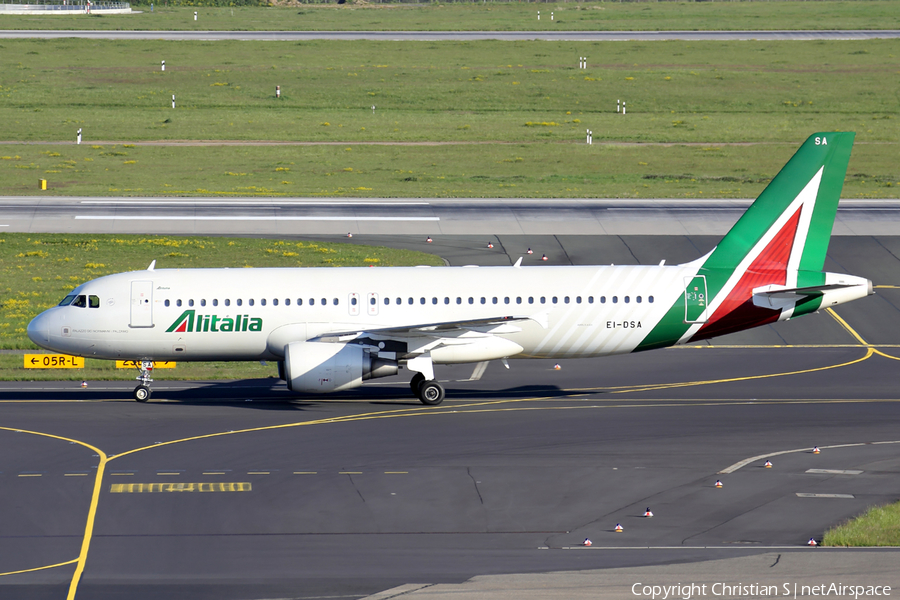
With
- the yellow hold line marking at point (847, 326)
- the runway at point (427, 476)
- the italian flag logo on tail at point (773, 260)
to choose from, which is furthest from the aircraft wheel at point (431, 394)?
the yellow hold line marking at point (847, 326)

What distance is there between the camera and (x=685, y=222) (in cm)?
6450

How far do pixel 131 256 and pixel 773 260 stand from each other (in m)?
34.6

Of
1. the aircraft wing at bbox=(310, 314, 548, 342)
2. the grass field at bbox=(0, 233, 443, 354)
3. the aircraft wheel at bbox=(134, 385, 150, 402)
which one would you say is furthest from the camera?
the grass field at bbox=(0, 233, 443, 354)

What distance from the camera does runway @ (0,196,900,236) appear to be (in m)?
62.8

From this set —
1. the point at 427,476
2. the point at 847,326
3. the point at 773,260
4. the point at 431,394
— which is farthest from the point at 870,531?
the point at 847,326

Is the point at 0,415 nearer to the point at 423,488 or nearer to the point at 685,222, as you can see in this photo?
the point at 423,488

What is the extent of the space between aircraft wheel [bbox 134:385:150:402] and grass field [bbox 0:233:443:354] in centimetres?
1481

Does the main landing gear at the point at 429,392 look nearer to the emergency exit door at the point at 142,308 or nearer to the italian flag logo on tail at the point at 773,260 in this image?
the italian flag logo on tail at the point at 773,260

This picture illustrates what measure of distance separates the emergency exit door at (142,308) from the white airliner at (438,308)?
47 millimetres

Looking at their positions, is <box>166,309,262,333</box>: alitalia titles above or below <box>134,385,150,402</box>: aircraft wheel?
above

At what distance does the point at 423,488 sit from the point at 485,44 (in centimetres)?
12139

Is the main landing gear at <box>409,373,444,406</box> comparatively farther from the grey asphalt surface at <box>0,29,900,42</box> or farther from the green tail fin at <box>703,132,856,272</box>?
the grey asphalt surface at <box>0,29,900,42</box>

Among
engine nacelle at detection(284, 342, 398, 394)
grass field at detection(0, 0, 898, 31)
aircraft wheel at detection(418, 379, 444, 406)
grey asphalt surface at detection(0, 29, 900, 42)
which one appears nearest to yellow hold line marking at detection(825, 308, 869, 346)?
aircraft wheel at detection(418, 379, 444, 406)

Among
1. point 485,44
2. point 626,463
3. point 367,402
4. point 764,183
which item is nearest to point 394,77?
point 485,44
